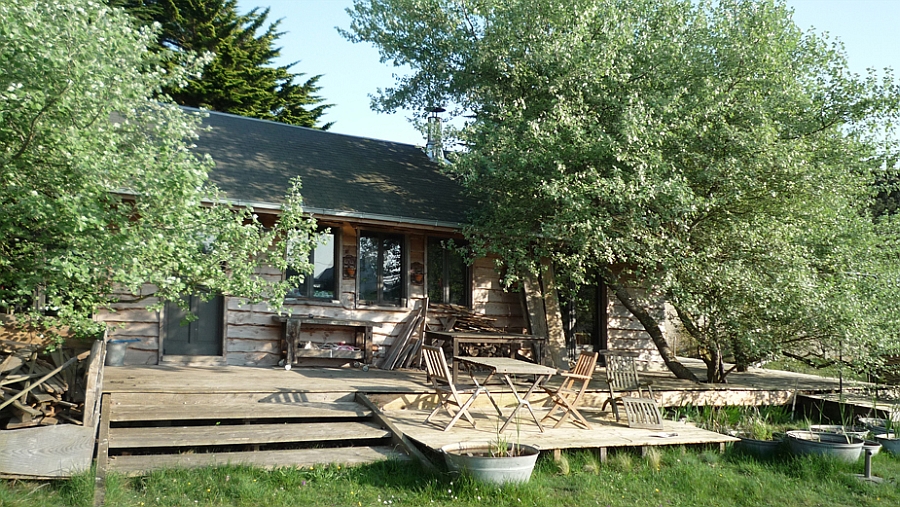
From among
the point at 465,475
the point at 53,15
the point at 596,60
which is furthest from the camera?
the point at 596,60

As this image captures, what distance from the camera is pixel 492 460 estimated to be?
18.4 ft

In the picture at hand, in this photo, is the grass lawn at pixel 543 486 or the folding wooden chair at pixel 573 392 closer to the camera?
the grass lawn at pixel 543 486

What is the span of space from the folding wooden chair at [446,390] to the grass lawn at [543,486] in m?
0.95

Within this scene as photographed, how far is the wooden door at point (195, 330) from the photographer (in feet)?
32.9

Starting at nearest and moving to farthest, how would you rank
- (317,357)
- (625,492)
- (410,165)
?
(625,492) → (317,357) → (410,165)

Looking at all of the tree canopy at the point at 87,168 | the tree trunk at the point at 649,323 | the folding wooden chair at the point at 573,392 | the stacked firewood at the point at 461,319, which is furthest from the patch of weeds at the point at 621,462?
the stacked firewood at the point at 461,319

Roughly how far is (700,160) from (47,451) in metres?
7.64

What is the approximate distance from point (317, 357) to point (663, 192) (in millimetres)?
5521

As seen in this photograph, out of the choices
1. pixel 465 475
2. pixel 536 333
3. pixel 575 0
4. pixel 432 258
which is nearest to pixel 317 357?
pixel 432 258

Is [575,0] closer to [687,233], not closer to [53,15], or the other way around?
[687,233]

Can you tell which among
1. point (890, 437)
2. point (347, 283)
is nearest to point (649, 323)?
point (890, 437)

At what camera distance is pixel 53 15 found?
529cm

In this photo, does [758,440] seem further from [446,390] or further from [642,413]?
[446,390]

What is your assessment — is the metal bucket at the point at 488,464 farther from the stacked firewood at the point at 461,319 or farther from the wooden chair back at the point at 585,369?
the stacked firewood at the point at 461,319
